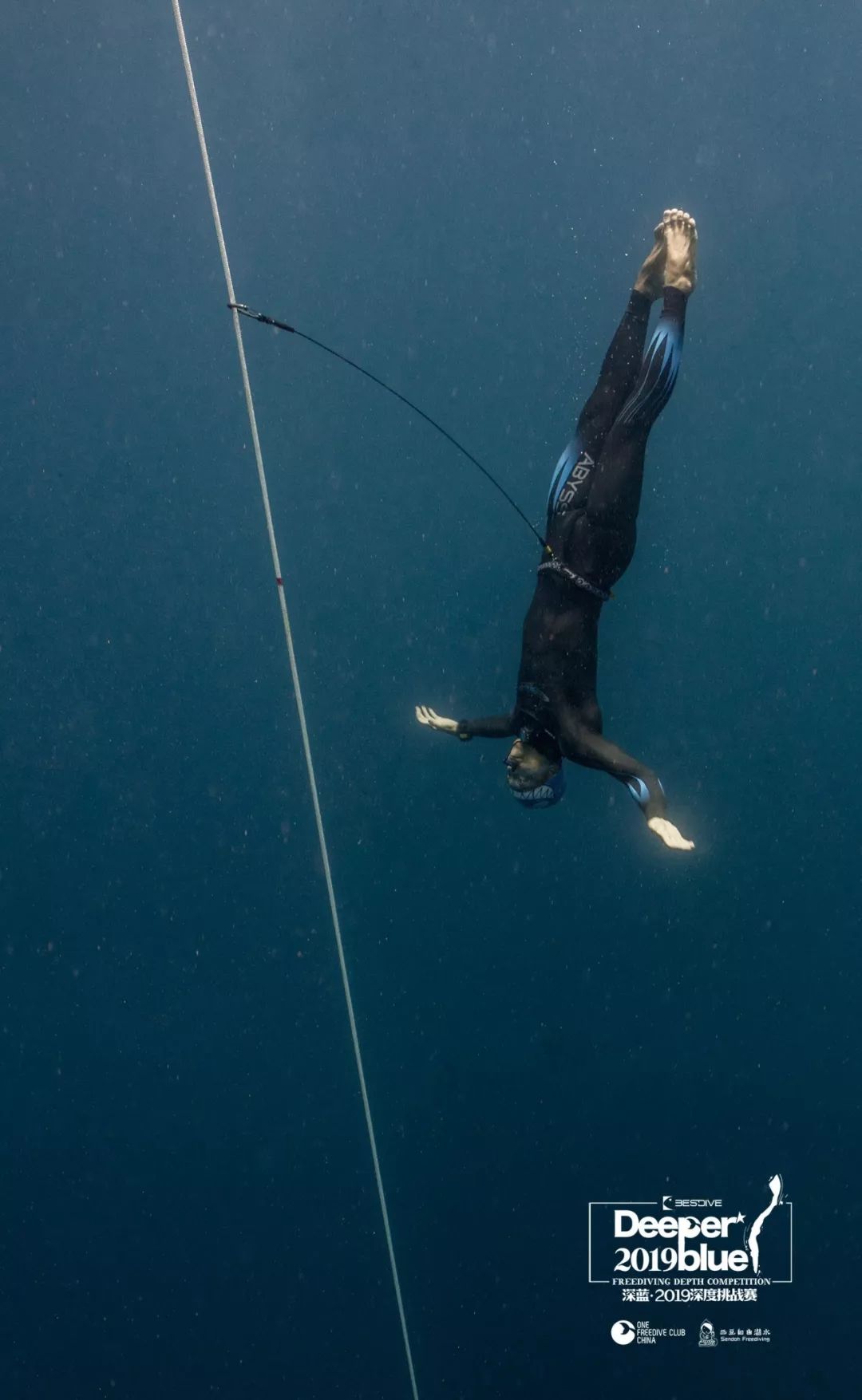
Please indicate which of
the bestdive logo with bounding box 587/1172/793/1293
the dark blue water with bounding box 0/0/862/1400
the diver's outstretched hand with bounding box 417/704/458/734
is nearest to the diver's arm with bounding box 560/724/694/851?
the diver's outstretched hand with bounding box 417/704/458/734

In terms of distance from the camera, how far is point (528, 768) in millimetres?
4035

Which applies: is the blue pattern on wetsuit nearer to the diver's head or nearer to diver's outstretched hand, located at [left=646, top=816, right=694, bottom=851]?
the diver's head

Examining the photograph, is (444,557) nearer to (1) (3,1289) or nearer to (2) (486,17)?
(2) (486,17)

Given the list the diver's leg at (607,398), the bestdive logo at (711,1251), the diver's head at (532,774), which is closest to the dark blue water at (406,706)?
the bestdive logo at (711,1251)

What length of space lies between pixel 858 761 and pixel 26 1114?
4.46 metres

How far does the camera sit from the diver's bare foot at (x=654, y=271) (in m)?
3.92

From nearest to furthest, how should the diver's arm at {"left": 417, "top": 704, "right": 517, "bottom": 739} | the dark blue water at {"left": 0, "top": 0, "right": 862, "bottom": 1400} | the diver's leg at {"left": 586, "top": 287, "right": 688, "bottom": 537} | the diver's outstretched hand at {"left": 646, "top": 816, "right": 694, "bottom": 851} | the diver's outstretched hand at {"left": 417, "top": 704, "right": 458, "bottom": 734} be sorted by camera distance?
the diver's outstretched hand at {"left": 646, "top": 816, "right": 694, "bottom": 851}, the diver's leg at {"left": 586, "top": 287, "right": 688, "bottom": 537}, the diver's arm at {"left": 417, "top": 704, "right": 517, "bottom": 739}, the diver's outstretched hand at {"left": 417, "top": 704, "right": 458, "bottom": 734}, the dark blue water at {"left": 0, "top": 0, "right": 862, "bottom": 1400}

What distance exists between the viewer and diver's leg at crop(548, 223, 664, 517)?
405cm

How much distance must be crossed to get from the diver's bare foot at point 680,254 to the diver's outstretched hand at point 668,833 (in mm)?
1854

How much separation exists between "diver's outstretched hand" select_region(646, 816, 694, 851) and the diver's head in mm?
568

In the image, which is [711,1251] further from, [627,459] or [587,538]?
[627,459]

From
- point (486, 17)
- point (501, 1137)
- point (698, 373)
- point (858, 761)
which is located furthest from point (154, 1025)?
point (486, 17)

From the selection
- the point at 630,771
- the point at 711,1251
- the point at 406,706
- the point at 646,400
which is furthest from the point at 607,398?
the point at 711,1251

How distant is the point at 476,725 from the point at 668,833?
1.04 metres
